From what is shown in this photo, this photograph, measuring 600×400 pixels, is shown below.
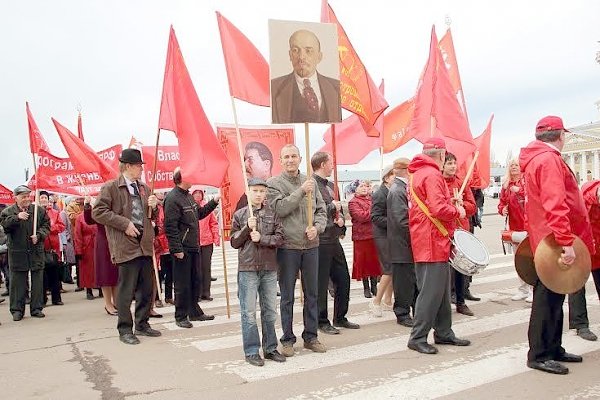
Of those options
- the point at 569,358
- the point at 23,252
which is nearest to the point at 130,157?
the point at 23,252

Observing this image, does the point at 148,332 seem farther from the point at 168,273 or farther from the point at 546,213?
the point at 546,213

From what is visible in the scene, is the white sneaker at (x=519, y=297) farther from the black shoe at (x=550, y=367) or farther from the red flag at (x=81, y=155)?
the red flag at (x=81, y=155)

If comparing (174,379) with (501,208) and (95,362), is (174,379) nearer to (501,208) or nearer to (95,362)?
(95,362)

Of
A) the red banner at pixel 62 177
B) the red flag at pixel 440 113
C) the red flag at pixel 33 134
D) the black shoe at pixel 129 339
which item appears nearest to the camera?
the black shoe at pixel 129 339

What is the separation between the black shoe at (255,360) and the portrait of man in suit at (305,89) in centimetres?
231

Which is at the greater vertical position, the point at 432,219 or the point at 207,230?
the point at 432,219

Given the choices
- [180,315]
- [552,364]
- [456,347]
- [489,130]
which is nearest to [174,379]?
[180,315]

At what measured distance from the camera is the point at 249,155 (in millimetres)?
8734

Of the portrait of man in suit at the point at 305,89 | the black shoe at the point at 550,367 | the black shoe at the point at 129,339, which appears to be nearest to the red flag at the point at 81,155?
the black shoe at the point at 129,339

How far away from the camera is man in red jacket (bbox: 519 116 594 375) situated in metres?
4.56

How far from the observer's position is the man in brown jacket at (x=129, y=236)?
6387 mm

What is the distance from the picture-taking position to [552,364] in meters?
4.69

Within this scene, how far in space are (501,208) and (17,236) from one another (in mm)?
7381

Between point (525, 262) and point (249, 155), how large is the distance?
4.79 meters
